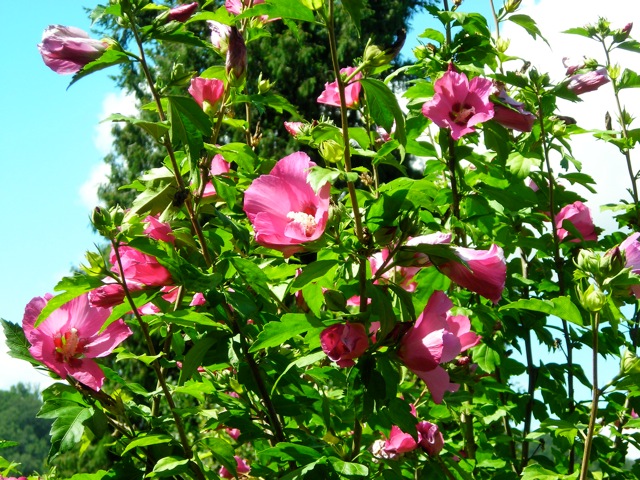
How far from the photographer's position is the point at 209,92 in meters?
1.91

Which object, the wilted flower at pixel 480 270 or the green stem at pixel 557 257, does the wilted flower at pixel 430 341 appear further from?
the green stem at pixel 557 257

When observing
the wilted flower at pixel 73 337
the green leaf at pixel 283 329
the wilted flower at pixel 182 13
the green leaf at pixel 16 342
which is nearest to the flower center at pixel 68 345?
the wilted flower at pixel 73 337

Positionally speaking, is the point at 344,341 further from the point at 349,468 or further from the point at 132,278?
the point at 132,278

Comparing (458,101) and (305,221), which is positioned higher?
(458,101)

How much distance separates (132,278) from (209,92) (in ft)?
1.71

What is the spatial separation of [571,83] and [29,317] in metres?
1.72

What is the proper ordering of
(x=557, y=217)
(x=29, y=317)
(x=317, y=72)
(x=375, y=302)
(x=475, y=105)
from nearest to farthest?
(x=375, y=302), (x=29, y=317), (x=475, y=105), (x=557, y=217), (x=317, y=72)

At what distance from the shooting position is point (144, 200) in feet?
5.87

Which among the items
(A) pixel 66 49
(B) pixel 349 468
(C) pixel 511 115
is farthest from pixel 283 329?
(C) pixel 511 115

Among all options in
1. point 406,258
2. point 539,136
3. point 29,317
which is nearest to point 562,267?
point 539,136

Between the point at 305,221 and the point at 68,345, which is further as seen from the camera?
the point at 68,345

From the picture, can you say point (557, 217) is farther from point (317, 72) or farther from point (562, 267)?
point (317, 72)

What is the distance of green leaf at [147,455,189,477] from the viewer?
1.62 meters

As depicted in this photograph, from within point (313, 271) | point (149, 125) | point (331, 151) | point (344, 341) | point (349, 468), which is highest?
point (149, 125)
